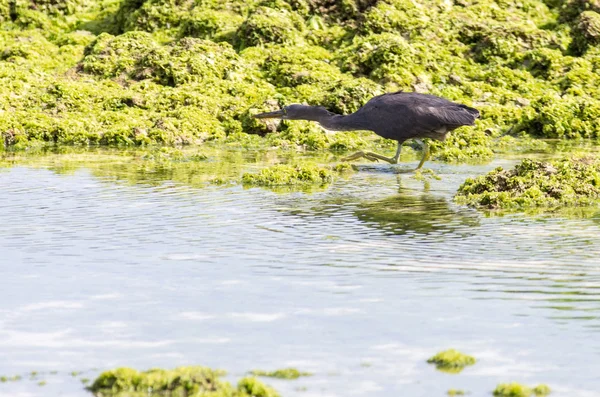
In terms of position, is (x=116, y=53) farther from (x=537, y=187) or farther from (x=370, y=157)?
(x=537, y=187)

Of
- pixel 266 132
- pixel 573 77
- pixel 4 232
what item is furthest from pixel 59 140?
pixel 573 77

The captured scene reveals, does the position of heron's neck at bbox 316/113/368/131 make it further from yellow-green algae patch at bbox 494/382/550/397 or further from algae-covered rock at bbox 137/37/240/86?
yellow-green algae patch at bbox 494/382/550/397

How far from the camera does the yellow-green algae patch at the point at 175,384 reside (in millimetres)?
6082

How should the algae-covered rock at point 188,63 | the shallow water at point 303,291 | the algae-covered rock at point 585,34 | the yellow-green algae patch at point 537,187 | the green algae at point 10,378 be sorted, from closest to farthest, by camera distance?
1. the green algae at point 10,378
2. the shallow water at point 303,291
3. the yellow-green algae patch at point 537,187
4. the algae-covered rock at point 188,63
5. the algae-covered rock at point 585,34

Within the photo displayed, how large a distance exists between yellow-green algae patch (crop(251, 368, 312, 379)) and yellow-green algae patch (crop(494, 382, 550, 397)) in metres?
1.17

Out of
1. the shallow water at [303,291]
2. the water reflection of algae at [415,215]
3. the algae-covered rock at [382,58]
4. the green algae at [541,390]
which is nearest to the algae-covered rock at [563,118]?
the algae-covered rock at [382,58]

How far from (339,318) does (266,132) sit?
13125mm

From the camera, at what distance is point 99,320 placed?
7594 mm

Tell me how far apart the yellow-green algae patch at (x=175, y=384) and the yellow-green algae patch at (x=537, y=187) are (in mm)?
6805

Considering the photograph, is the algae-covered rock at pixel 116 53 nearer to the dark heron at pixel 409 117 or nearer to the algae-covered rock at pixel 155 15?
the algae-covered rock at pixel 155 15

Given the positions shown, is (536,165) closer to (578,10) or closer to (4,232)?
(4,232)

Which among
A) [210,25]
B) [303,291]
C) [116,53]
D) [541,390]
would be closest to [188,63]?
[116,53]

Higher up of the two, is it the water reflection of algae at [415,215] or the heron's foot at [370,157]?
the heron's foot at [370,157]

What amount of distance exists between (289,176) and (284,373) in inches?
334
